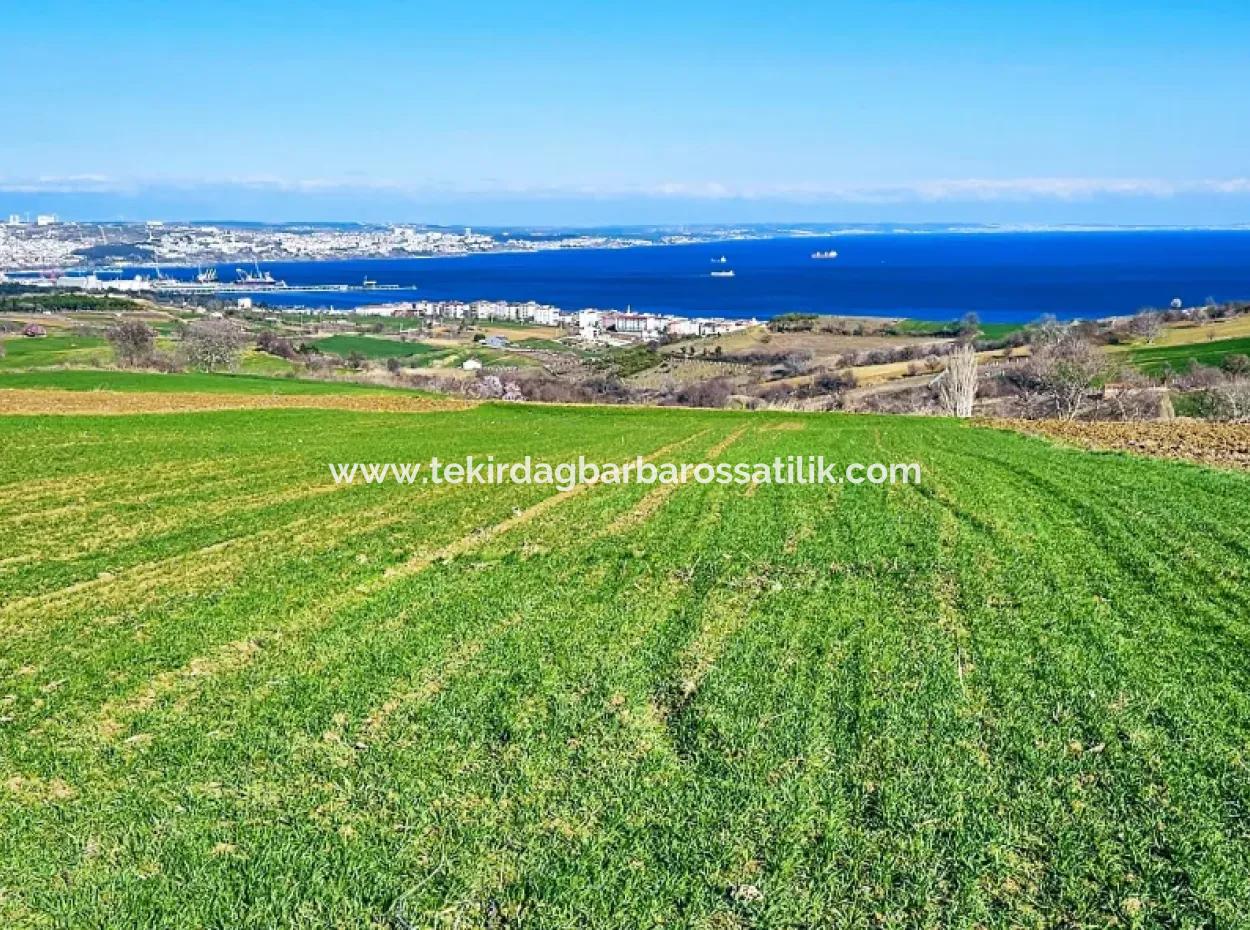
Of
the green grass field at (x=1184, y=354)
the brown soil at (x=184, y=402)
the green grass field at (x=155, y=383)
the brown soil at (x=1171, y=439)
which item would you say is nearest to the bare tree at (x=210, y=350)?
the green grass field at (x=155, y=383)

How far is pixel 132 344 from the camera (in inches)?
2847

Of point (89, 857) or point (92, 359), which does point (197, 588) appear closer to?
point (89, 857)

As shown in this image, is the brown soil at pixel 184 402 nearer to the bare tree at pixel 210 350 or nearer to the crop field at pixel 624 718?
the crop field at pixel 624 718

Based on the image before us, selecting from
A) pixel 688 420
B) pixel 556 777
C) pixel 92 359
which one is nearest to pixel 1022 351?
pixel 688 420

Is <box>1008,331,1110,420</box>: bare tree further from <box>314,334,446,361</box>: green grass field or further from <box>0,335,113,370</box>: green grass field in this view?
<box>0,335,113,370</box>: green grass field

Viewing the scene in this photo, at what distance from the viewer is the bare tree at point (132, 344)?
70.0 metres

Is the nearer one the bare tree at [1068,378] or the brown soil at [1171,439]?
the brown soil at [1171,439]

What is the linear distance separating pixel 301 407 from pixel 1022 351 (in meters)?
76.3

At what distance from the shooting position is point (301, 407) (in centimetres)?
4188

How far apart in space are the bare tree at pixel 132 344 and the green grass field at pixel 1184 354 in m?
83.0

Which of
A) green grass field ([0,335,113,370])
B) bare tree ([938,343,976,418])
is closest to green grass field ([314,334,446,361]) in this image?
green grass field ([0,335,113,370])

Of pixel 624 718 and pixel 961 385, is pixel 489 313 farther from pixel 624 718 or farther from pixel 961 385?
pixel 624 718

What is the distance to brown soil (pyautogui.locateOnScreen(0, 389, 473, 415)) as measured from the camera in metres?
34.8

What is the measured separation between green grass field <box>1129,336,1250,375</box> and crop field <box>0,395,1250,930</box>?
66500 millimetres
